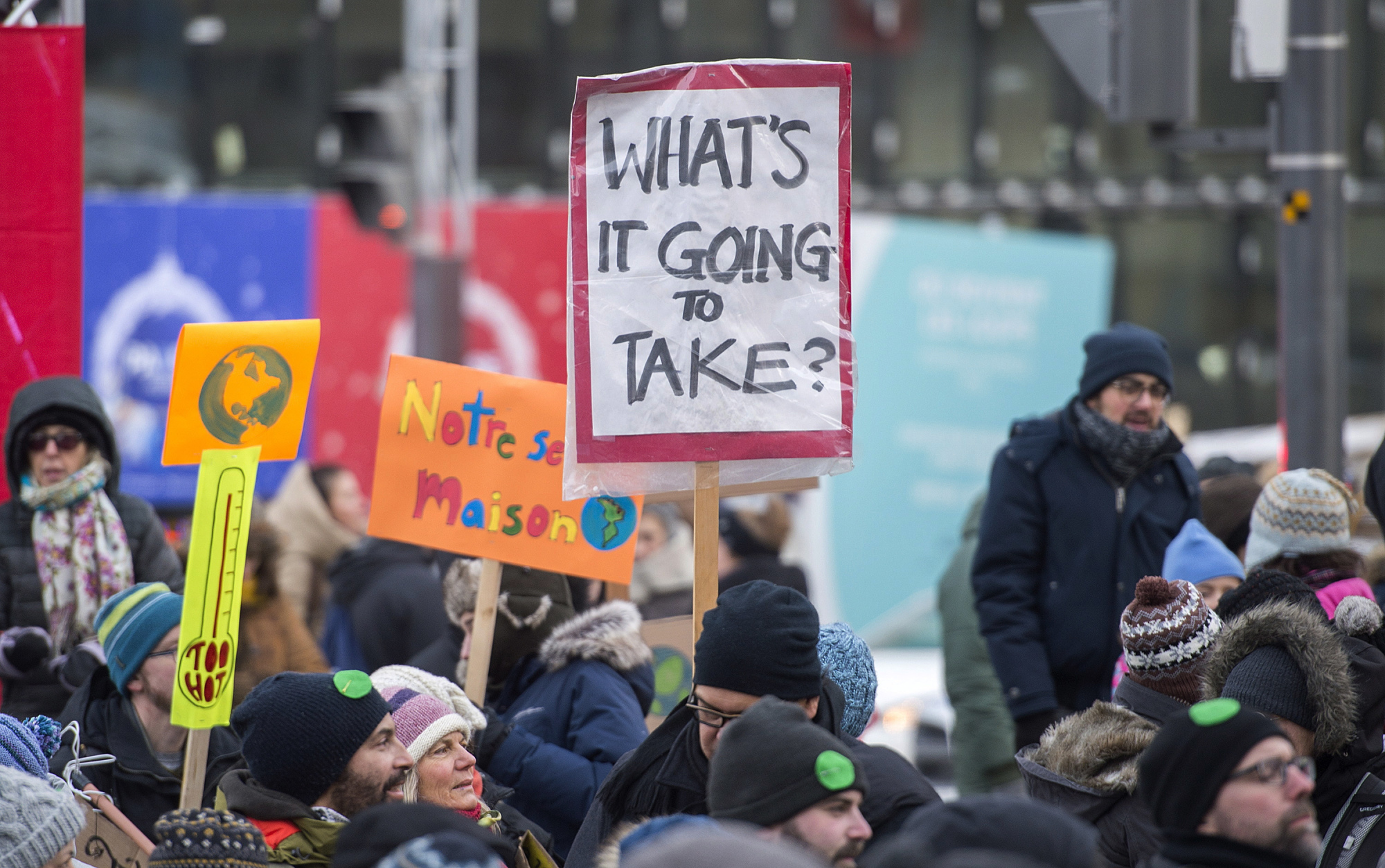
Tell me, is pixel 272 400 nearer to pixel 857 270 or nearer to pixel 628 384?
pixel 628 384

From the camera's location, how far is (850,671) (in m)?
3.91

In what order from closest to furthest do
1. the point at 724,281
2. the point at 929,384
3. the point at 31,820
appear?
the point at 31,820 → the point at 724,281 → the point at 929,384

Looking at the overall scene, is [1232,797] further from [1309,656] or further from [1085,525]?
[1085,525]

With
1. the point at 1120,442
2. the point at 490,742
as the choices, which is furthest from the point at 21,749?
the point at 1120,442

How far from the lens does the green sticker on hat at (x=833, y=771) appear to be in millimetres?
2932

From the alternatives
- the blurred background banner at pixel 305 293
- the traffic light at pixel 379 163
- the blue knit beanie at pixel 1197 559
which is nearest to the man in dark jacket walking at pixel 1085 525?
the blue knit beanie at pixel 1197 559

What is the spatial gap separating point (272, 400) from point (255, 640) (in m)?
2.38

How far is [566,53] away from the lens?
17047mm

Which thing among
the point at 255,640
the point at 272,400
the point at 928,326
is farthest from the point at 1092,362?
the point at 928,326

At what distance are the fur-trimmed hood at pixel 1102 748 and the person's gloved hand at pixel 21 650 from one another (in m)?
3.02

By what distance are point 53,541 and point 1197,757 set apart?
12.0ft

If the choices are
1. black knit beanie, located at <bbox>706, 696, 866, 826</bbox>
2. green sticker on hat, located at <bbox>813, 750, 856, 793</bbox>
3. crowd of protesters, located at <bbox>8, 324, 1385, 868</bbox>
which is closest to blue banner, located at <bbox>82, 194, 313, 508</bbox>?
crowd of protesters, located at <bbox>8, 324, 1385, 868</bbox>

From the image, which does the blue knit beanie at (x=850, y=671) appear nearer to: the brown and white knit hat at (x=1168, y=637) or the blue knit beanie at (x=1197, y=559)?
the brown and white knit hat at (x=1168, y=637)

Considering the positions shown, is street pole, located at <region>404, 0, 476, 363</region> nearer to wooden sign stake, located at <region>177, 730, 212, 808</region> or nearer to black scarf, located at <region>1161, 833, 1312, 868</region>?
wooden sign stake, located at <region>177, 730, 212, 808</region>
